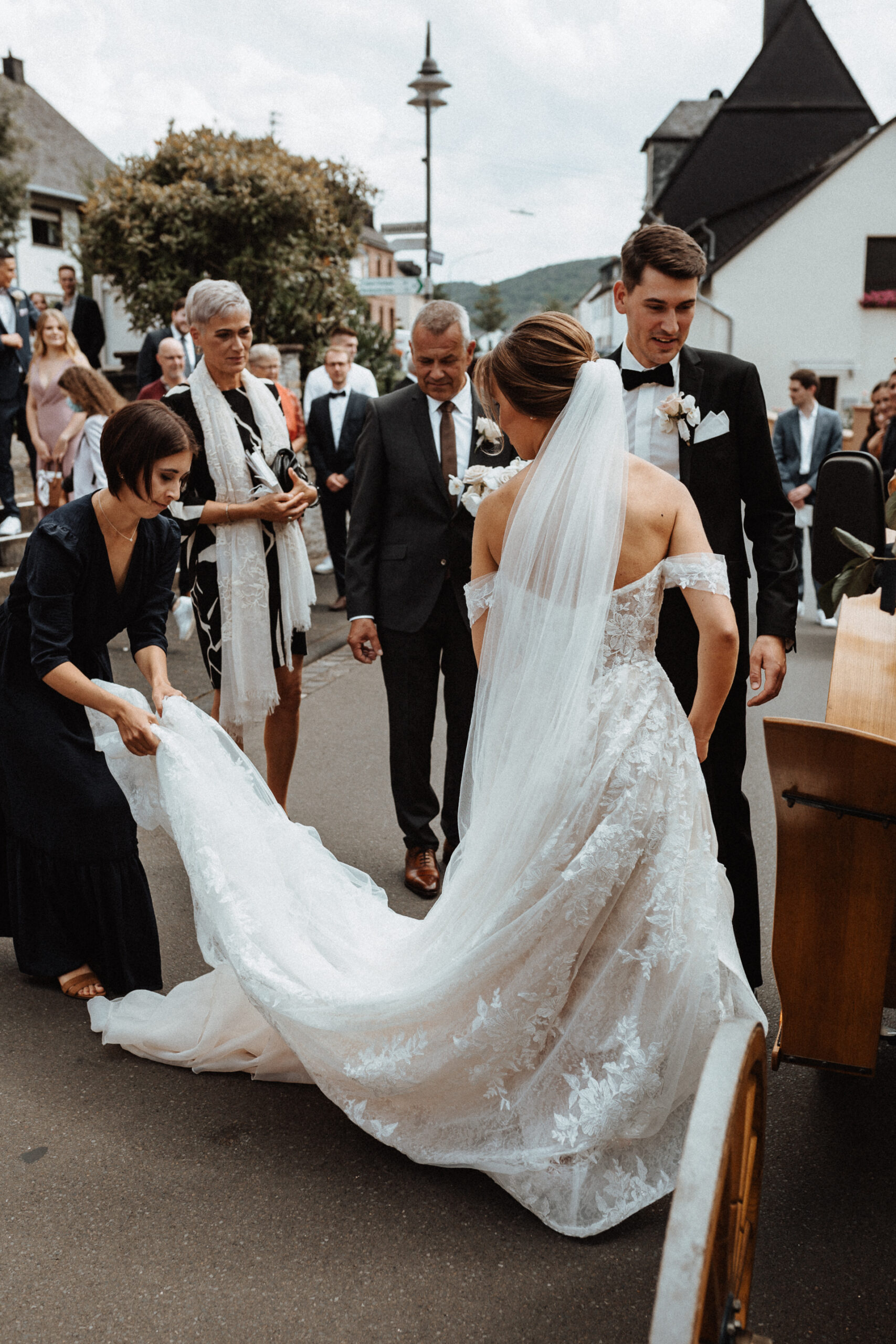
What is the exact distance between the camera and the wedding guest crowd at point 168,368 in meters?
8.52

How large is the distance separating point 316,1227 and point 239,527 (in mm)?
2836

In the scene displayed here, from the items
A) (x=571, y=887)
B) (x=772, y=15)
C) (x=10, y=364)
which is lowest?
(x=571, y=887)

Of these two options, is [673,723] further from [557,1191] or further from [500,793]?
[557,1191]

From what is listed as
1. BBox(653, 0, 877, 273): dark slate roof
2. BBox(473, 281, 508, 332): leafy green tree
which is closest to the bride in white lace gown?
BBox(653, 0, 877, 273): dark slate roof

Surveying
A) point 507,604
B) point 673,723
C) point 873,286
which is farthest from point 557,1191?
point 873,286

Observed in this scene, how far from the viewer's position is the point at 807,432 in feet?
37.5

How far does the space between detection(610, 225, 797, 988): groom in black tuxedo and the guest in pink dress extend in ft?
21.7

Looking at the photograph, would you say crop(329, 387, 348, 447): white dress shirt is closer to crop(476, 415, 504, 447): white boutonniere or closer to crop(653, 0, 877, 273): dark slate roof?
crop(476, 415, 504, 447): white boutonniere

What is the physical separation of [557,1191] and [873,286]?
34112mm

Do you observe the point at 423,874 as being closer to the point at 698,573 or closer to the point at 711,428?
the point at 711,428

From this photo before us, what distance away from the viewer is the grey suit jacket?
37.5 ft

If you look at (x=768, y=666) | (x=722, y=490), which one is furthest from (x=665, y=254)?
(x=768, y=666)

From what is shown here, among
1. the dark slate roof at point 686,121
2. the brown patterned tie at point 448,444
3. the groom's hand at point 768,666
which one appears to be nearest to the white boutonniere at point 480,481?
the brown patterned tie at point 448,444

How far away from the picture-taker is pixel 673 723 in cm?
272
